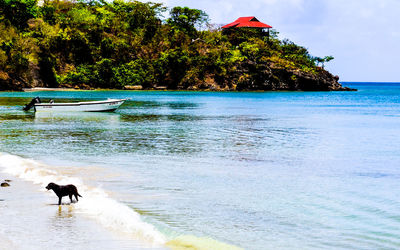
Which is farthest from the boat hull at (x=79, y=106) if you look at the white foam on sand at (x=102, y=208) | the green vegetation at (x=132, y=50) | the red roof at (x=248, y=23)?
the red roof at (x=248, y=23)

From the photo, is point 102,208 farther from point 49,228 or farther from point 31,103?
point 31,103

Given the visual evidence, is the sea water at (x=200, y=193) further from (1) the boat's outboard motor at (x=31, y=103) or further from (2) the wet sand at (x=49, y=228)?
(1) the boat's outboard motor at (x=31, y=103)

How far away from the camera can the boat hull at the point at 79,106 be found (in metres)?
40.6

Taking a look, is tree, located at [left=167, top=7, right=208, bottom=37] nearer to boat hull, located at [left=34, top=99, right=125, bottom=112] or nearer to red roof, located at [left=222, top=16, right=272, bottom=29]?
red roof, located at [left=222, top=16, right=272, bottom=29]

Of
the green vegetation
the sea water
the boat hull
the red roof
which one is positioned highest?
the red roof

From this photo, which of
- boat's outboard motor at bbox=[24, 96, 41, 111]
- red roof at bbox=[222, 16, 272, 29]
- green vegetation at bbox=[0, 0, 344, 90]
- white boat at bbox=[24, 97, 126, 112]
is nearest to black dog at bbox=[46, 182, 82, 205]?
white boat at bbox=[24, 97, 126, 112]

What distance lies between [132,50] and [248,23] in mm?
36290

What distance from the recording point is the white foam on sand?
827 centimetres

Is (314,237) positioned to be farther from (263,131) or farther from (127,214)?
(263,131)

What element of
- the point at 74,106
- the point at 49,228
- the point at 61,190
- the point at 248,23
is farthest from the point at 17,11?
the point at 49,228

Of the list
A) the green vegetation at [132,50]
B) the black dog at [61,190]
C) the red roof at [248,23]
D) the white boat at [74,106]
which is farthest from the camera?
the red roof at [248,23]

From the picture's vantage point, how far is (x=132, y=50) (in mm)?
110500

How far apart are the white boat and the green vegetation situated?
5061 centimetres

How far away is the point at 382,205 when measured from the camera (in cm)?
1102
